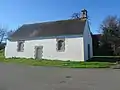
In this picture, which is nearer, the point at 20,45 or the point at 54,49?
the point at 54,49

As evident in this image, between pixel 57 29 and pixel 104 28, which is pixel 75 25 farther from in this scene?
pixel 104 28

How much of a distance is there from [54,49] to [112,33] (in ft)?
85.3

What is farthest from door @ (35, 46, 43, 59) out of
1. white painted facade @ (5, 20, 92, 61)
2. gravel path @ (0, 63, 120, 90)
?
gravel path @ (0, 63, 120, 90)

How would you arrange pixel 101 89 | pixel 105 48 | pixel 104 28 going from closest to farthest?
pixel 101 89
pixel 105 48
pixel 104 28

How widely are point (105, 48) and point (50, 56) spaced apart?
20.6 m

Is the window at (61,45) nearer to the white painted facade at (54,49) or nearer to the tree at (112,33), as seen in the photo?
the white painted facade at (54,49)

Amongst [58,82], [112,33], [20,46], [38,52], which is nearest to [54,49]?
[38,52]

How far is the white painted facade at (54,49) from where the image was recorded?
26.6m

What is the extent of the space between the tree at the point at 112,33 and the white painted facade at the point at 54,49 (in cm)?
1795

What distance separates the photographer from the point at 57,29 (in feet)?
98.7

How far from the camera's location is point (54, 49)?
2828cm

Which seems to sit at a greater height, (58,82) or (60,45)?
(60,45)

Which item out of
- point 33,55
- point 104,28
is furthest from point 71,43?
point 104,28

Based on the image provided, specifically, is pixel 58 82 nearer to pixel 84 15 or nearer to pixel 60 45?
pixel 60 45
